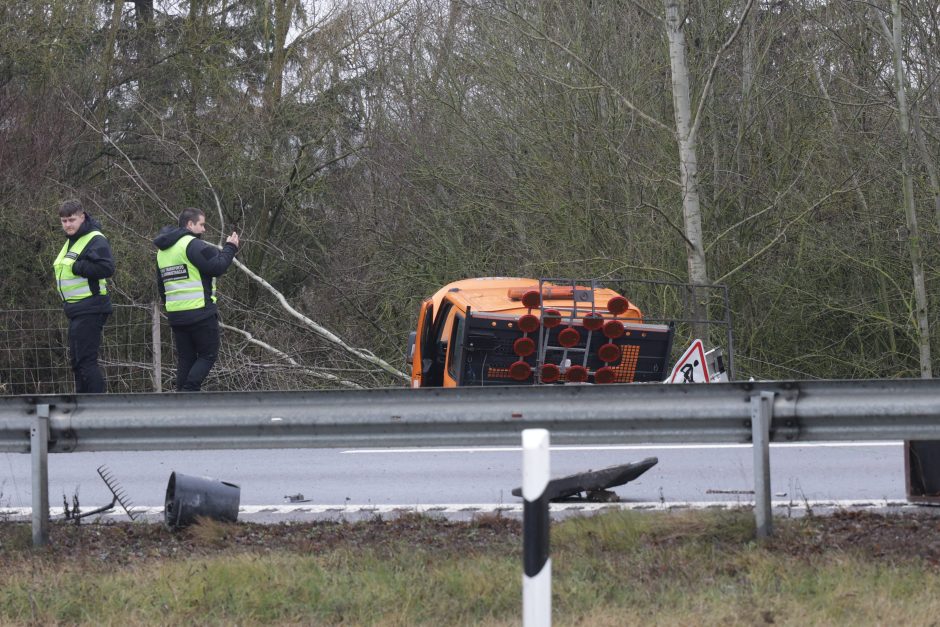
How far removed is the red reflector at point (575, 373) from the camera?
9.70m

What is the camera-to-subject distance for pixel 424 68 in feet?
67.1

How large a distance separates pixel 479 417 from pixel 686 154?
10.3m

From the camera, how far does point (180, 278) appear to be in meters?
9.86

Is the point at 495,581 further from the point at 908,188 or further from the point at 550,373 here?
the point at 908,188

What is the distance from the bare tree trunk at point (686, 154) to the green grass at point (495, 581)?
32.6ft

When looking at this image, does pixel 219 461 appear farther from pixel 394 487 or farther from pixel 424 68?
pixel 424 68

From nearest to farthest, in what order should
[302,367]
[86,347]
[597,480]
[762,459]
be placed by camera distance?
[762,459], [597,480], [86,347], [302,367]

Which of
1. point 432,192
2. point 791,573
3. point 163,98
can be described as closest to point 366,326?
point 432,192

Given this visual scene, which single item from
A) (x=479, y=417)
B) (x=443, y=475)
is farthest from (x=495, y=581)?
(x=443, y=475)

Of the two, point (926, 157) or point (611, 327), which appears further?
point (926, 157)

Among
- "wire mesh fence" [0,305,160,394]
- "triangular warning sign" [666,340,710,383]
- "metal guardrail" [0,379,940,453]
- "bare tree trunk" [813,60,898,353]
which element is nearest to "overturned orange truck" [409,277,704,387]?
"triangular warning sign" [666,340,710,383]

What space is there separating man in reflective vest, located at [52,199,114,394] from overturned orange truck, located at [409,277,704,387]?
2.90m

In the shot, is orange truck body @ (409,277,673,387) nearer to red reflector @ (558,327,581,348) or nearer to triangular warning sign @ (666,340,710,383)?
red reflector @ (558,327,581,348)

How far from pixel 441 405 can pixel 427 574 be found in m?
1.02
